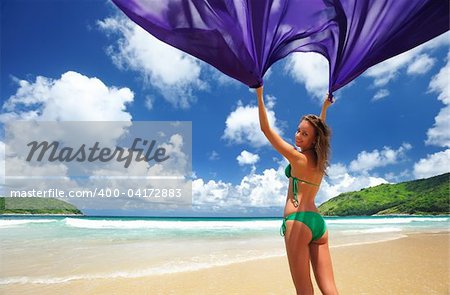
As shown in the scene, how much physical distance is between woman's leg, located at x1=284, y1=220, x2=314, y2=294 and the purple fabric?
48.4 inches

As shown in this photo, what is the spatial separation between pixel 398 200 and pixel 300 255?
8286cm

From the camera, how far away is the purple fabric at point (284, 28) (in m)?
2.73

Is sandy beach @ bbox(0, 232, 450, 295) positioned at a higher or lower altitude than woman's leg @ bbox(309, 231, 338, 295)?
lower

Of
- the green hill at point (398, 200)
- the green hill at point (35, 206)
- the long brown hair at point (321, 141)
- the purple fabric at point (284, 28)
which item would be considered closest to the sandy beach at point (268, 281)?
the long brown hair at point (321, 141)

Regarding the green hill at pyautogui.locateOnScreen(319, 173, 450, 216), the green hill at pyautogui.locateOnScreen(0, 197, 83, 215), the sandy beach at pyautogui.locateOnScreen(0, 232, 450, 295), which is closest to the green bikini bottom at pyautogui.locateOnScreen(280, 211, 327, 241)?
the sandy beach at pyautogui.locateOnScreen(0, 232, 450, 295)

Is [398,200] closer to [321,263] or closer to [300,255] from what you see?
[321,263]

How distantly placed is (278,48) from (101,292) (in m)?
4.82

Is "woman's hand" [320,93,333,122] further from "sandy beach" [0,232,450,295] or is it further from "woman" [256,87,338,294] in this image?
"sandy beach" [0,232,450,295]

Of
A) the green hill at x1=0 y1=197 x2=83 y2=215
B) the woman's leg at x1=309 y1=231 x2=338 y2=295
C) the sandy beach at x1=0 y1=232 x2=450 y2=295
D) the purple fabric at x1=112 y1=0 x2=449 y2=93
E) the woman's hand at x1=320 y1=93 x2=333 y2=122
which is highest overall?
the green hill at x1=0 y1=197 x2=83 y2=215

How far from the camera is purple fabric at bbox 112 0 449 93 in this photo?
273 cm

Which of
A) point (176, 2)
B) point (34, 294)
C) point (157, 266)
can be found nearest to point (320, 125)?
point (176, 2)

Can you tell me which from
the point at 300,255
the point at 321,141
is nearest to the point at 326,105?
the point at 321,141

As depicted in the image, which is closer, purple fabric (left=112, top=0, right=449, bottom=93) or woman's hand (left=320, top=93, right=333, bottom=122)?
purple fabric (left=112, top=0, right=449, bottom=93)

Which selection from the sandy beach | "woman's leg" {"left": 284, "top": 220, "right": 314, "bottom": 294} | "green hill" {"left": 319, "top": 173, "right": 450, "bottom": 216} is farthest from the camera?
"green hill" {"left": 319, "top": 173, "right": 450, "bottom": 216}
